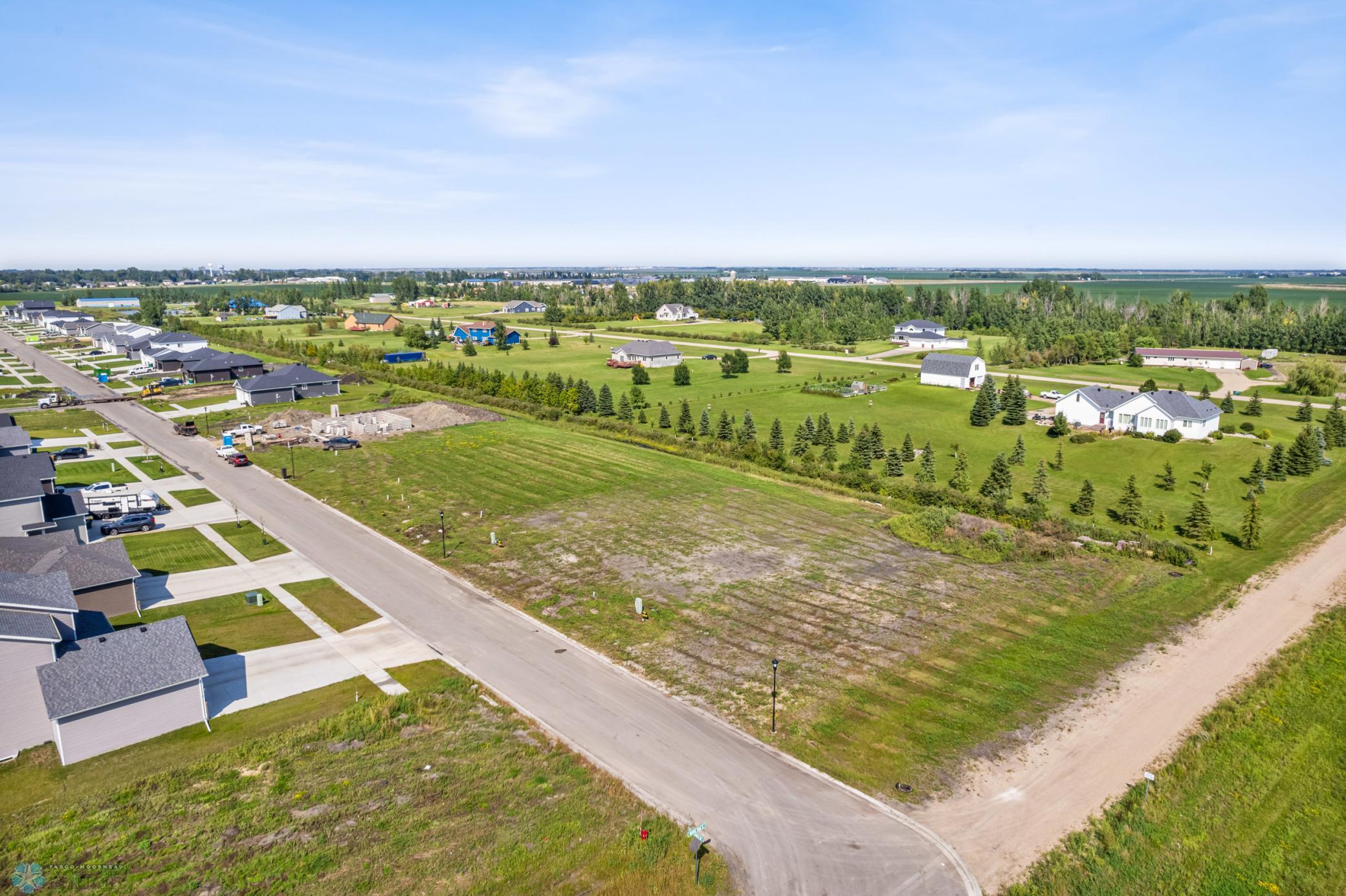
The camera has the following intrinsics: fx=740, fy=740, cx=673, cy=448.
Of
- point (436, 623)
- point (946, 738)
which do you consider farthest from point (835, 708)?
point (436, 623)

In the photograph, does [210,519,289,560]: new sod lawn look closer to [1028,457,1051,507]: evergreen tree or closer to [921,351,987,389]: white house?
[1028,457,1051,507]: evergreen tree

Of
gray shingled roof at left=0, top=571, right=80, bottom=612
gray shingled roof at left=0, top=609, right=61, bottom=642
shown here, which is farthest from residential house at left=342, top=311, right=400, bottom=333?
gray shingled roof at left=0, top=609, right=61, bottom=642

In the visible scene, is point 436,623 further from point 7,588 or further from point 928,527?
point 928,527

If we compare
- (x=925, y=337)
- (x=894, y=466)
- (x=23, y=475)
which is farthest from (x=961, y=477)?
(x=925, y=337)

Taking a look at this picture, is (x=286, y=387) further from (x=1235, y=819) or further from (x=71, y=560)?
(x=1235, y=819)

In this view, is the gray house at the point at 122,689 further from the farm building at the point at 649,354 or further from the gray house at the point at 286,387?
the farm building at the point at 649,354

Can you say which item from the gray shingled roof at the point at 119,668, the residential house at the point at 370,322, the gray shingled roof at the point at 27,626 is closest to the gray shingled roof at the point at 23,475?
the gray shingled roof at the point at 27,626

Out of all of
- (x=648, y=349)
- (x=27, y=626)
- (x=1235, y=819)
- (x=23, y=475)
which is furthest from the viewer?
(x=648, y=349)
